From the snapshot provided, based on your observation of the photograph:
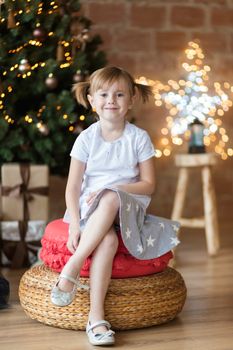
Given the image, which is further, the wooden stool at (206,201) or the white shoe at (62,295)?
the wooden stool at (206,201)

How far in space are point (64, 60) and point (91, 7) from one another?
3.83 feet

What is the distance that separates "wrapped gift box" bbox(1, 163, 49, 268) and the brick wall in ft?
4.61

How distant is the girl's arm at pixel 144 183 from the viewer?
2.33m

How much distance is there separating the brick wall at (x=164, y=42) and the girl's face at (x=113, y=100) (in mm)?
2219

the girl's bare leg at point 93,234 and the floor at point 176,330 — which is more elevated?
the girl's bare leg at point 93,234

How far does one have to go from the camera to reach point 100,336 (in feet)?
6.89

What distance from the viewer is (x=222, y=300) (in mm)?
2691

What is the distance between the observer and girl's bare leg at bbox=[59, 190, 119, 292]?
7.11ft

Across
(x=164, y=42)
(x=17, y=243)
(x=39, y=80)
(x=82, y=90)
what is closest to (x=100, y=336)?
(x=82, y=90)

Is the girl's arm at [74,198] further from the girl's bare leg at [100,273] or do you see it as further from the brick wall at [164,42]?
the brick wall at [164,42]

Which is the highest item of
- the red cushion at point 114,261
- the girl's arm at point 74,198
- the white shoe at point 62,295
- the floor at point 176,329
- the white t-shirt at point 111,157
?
the white t-shirt at point 111,157

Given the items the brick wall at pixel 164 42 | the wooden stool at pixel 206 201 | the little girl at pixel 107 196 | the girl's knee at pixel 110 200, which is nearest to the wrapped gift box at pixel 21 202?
the wooden stool at pixel 206 201

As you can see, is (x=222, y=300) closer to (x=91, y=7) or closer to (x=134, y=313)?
(x=134, y=313)

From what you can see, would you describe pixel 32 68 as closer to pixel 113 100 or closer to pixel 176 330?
pixel 113 100
